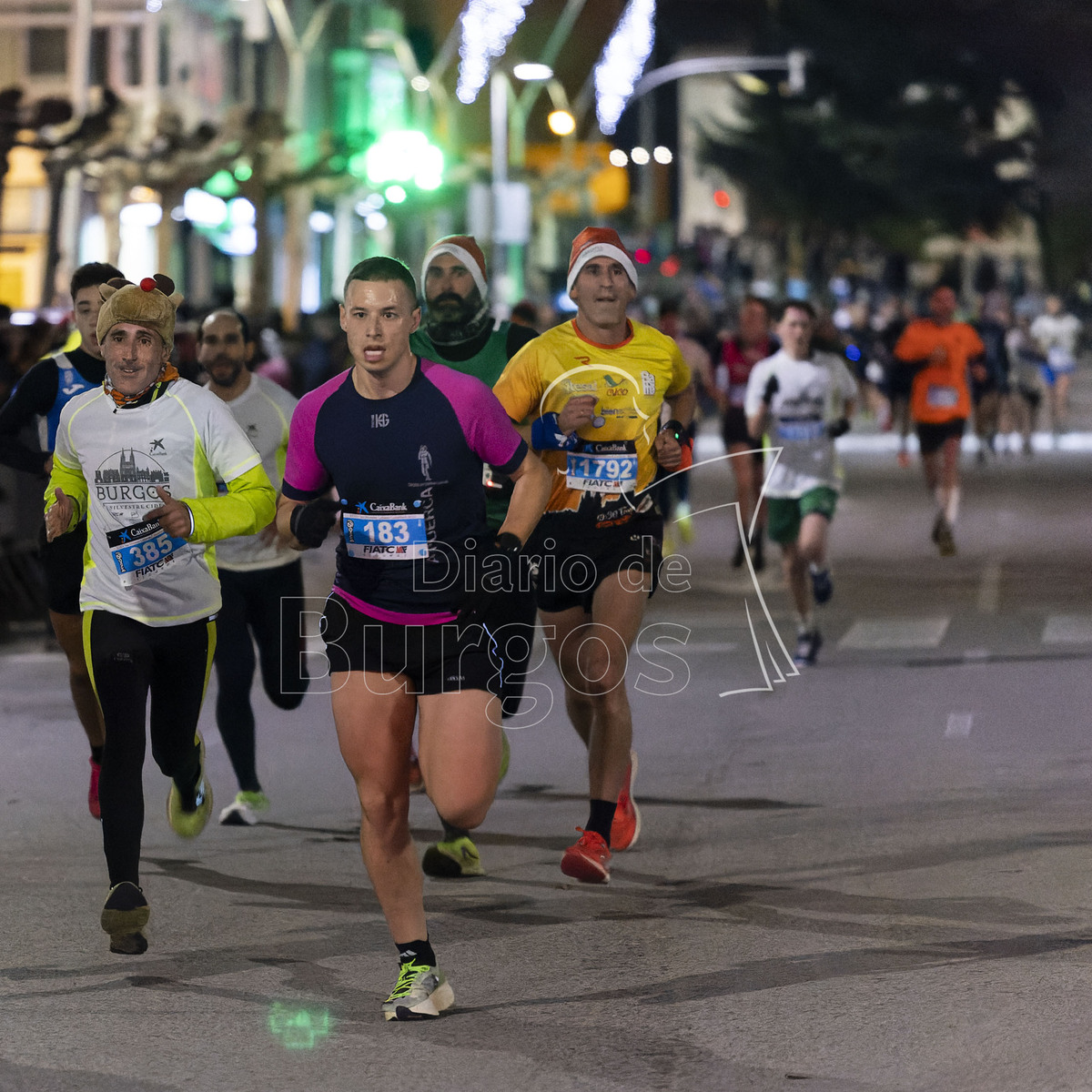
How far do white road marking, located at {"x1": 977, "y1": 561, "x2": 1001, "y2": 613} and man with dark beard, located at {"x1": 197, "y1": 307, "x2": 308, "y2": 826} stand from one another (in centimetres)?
712

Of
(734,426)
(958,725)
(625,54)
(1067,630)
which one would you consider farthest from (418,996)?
(625,54)

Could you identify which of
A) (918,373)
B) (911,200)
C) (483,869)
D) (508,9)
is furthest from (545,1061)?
(911,200)

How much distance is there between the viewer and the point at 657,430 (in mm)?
7586

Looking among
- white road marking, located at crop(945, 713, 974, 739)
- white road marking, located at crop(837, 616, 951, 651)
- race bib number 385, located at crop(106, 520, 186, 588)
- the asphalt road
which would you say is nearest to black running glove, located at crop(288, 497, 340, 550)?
race bib number 385, located at crop(106, 520, 186, 588)

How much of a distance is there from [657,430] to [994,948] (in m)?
2.22

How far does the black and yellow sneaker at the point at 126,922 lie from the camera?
6160 mm

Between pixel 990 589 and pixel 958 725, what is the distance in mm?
5659

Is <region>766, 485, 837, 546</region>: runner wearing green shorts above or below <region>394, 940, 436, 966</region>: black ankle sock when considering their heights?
above

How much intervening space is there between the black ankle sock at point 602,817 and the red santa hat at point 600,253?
5.58 feet

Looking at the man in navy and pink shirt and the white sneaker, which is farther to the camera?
the white sneaker

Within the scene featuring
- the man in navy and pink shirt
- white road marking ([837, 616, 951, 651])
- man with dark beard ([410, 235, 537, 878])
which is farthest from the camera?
white road marking ([837, 616, 951, 651])

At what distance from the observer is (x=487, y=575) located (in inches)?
231

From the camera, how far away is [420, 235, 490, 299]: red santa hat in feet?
25.8

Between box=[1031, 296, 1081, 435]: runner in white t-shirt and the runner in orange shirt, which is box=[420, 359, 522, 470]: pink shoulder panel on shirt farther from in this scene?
box=[1031, 296, 1081, 435]: runner in white t-shirt
